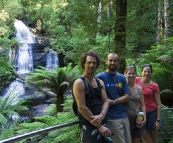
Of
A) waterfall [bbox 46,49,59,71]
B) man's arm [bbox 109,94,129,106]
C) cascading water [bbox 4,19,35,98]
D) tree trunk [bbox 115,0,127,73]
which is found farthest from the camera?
waterfall [bbox 46,49,59,71]

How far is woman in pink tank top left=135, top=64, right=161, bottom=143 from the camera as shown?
3549 millimetres

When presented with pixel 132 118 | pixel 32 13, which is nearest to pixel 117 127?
pixel 132 118

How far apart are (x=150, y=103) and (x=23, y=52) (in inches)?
711

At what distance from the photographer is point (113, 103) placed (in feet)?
9.40

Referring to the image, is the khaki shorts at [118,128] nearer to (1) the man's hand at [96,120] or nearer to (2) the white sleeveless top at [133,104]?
(2) the white sleeveless top at [133,104]

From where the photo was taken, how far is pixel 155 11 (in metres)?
19.3

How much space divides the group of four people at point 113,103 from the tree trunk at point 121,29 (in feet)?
6.85

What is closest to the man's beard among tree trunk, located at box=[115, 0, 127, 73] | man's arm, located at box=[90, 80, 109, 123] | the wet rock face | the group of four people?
the group of four people

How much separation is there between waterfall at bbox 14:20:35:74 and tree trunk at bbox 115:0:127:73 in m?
14.8

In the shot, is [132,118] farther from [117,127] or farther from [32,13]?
[32,13]

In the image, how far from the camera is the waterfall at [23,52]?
19859mm

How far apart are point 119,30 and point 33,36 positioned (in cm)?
1782

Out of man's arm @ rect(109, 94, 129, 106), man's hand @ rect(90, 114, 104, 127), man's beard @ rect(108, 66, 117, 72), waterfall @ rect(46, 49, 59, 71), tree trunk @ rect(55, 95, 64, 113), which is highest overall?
waterfall @ rect(46, 49, 59, 71)

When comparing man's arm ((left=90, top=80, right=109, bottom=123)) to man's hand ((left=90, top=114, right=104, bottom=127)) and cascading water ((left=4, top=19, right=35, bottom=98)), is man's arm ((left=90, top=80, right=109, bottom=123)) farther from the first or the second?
cascading water ((left=4, top=19, right=35, bottom=98))
